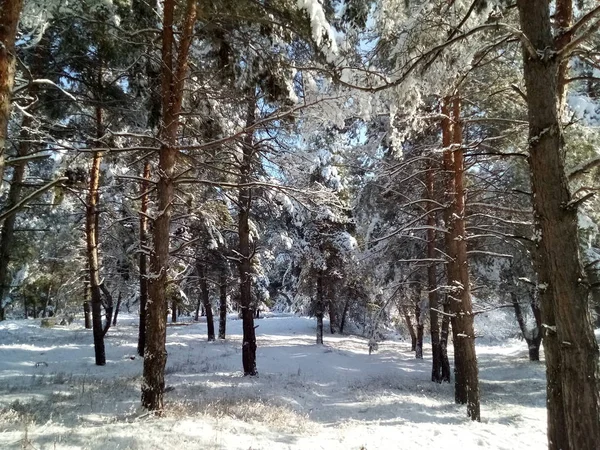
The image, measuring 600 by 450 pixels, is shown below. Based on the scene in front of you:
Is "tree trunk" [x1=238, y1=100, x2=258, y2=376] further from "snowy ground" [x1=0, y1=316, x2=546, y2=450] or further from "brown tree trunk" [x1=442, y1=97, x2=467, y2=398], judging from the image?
"brown tree trunk" [x1=442, y1=97, x2=467, y2=398]

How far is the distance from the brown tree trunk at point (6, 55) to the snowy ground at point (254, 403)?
11.6 ft

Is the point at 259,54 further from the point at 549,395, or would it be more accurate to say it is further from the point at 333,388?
the point at 333,388

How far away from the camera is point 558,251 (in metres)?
3.86

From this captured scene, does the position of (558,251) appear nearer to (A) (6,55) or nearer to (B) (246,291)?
(A) (6,55)

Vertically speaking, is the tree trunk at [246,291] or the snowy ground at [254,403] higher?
the tree trunk at [246,291]

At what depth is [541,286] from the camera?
4.58 meters

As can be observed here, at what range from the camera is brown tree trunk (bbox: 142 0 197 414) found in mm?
6516

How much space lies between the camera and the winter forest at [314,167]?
162 inches

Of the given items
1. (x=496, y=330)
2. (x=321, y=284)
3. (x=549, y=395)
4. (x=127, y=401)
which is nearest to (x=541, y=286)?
(x=549, y=395)

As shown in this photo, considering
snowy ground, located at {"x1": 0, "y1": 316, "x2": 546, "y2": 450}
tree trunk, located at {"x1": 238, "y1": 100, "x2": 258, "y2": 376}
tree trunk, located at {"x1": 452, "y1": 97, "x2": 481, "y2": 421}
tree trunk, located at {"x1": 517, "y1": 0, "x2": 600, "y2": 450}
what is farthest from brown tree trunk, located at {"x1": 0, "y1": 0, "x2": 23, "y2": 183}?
tree trunk, located at {"x1": 238, "y1": 100, "x2": 258, "y2": 376}

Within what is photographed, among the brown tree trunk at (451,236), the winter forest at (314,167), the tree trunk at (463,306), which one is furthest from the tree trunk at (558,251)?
the brown tree trunk at (451,236)

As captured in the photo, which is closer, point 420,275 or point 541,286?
point 541,286

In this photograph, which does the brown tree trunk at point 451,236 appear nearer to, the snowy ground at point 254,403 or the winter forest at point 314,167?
the winter forest at point 314,167

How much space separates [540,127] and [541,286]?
1758 millimetres
